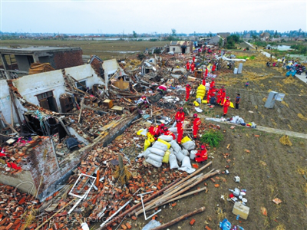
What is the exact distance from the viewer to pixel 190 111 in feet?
40.8

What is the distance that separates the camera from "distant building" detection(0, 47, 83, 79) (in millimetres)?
13207

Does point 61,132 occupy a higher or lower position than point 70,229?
higher

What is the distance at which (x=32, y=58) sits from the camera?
13734 mm

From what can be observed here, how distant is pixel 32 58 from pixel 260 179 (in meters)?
17.5

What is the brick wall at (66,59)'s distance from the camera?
15277mm

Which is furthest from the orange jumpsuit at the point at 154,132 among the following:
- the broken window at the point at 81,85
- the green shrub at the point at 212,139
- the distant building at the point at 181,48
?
the distant building at the point at 181,48

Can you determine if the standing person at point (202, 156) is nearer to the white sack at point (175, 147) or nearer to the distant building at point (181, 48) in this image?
the white sack at point (175, 147)

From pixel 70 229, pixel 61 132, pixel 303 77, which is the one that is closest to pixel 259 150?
pixel 70 229

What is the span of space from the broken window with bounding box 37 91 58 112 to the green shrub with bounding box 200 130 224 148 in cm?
1011

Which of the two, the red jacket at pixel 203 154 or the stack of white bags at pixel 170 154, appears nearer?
the stack of white bags at pixel 170 154

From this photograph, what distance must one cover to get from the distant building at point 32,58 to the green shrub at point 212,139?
13953 mm

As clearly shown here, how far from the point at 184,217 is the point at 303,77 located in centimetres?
2571

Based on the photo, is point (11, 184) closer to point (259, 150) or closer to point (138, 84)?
point (259, 150)

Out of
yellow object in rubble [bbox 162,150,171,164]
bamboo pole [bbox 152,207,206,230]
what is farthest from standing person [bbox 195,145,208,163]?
bamboo pole [bbox 152,207,206,230]
